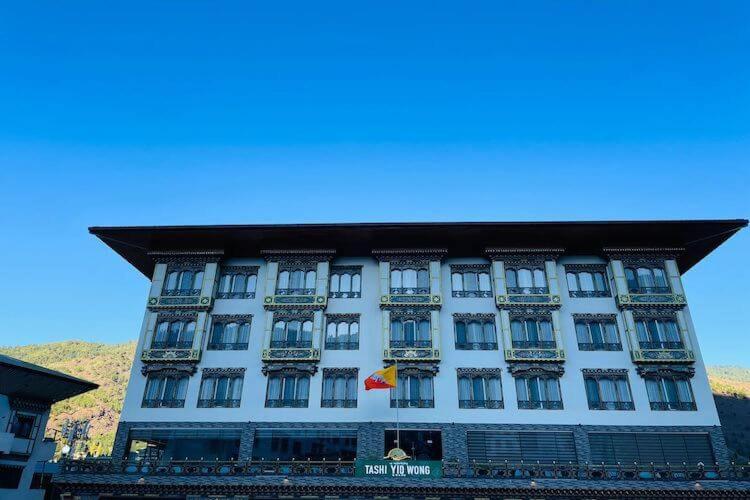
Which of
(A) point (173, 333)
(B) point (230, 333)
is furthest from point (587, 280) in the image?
(A) point (173, 333)

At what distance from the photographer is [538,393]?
34344 mm

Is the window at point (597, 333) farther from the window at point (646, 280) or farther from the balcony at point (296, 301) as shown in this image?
the balcony at point (296, 301)

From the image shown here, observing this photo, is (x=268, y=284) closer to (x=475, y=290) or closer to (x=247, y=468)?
(x=247, y=468)

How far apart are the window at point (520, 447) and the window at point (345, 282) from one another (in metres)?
12.9

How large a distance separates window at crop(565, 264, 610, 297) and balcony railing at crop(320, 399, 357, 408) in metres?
17.9

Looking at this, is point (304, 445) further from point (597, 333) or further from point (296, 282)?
point (597, 333)

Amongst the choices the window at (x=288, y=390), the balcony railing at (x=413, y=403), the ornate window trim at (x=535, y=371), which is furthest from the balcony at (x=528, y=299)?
the window at (x=288, y=390)

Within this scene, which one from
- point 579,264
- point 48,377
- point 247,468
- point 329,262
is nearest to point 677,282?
point 579,264

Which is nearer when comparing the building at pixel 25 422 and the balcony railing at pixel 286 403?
the balcony railing at pixel 286 403

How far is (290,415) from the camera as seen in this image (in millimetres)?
34188

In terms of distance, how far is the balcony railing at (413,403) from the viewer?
1344 inches

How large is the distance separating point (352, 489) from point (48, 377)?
934 inches

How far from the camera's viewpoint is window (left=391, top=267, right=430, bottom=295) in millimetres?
37688

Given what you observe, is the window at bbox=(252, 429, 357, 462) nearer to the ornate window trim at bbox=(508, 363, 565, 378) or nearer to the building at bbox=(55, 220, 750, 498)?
the building at bbox=(55, 220, 750, 498)
